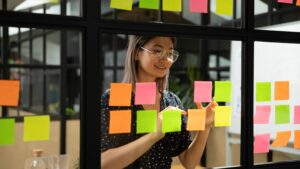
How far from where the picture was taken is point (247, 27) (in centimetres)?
119

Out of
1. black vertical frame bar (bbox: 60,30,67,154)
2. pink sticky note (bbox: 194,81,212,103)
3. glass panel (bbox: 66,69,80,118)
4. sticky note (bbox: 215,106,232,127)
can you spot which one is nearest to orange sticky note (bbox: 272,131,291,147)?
sticky note (bbox: 215,106,232,127)

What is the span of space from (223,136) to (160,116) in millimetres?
3115

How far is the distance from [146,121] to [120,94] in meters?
0.12

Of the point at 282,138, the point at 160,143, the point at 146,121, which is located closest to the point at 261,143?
the point at 282,138

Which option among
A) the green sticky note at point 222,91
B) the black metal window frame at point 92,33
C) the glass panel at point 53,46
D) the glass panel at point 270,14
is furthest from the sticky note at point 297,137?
the glass panel at point 53,46

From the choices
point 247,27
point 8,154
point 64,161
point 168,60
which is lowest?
point 8,154

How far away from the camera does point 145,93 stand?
1.12 meters

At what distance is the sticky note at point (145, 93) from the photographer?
112 cm

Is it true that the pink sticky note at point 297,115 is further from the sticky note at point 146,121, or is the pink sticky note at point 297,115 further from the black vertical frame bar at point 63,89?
the black vertical frame bar at point 63,89

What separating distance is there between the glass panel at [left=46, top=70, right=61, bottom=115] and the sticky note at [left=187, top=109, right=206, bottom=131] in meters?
3.31

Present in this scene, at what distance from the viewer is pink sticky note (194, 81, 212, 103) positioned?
46.7 inches

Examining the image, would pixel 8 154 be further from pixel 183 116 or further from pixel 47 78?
pixel 183 116

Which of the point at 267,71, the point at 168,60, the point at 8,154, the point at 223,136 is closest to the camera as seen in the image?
the point at 168,60

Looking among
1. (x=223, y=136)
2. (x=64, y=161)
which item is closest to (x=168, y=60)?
(x=64, y=161)
